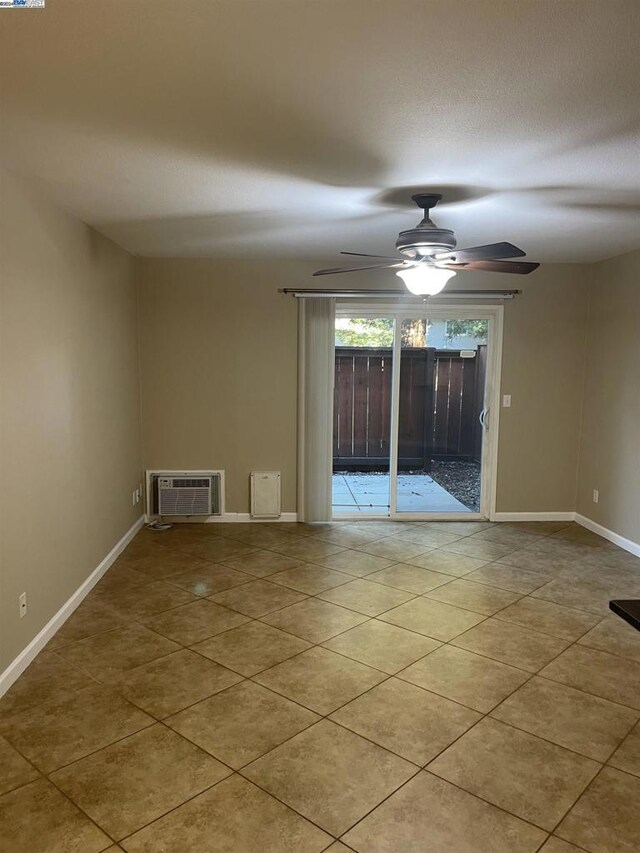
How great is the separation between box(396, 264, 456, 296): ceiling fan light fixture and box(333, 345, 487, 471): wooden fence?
83.9 inches

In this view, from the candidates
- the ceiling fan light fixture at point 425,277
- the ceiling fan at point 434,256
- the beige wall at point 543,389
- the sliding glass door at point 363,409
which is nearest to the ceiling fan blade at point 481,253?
the ceiling fan at point 434,256

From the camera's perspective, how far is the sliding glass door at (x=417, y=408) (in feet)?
18.5

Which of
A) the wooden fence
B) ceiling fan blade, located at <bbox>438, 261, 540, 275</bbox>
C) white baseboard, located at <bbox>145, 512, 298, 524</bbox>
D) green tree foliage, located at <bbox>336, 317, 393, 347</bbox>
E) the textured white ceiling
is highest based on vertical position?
the textured white ceiling

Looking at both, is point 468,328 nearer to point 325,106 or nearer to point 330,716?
point 325,106

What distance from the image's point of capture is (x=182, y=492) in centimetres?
550

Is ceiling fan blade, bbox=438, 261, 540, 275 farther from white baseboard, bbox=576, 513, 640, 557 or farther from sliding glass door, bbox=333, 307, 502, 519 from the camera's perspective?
white baseboard, bbox=576, 513, 640, 557

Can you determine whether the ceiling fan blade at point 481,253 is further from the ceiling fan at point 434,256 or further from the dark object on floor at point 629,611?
the dark object on floor at point 629,611

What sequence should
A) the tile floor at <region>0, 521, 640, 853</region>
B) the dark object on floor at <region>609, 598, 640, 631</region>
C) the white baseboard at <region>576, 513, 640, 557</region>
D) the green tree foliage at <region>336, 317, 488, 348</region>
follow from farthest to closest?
the green tree foliage at <region>336, 317, 488, 348</region> < the white baseboard at <region>576, 513, 640, 557</region> < the tile floor at <region>0, 521, 640, 853</region> < the dark object on floor at <region>609, 598, 640, 631</region>

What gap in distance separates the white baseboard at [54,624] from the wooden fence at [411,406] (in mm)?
2312

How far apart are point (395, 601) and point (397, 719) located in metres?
1.28

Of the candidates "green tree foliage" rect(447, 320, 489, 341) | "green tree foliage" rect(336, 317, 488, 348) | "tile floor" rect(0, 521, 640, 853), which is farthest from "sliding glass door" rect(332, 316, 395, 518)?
"tile floor" rect(0, 521, 640, 853)

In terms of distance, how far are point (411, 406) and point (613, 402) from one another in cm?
177

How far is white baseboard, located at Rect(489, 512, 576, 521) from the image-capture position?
5793 millimetres

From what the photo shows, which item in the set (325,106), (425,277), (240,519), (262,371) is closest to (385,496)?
(240,519)
